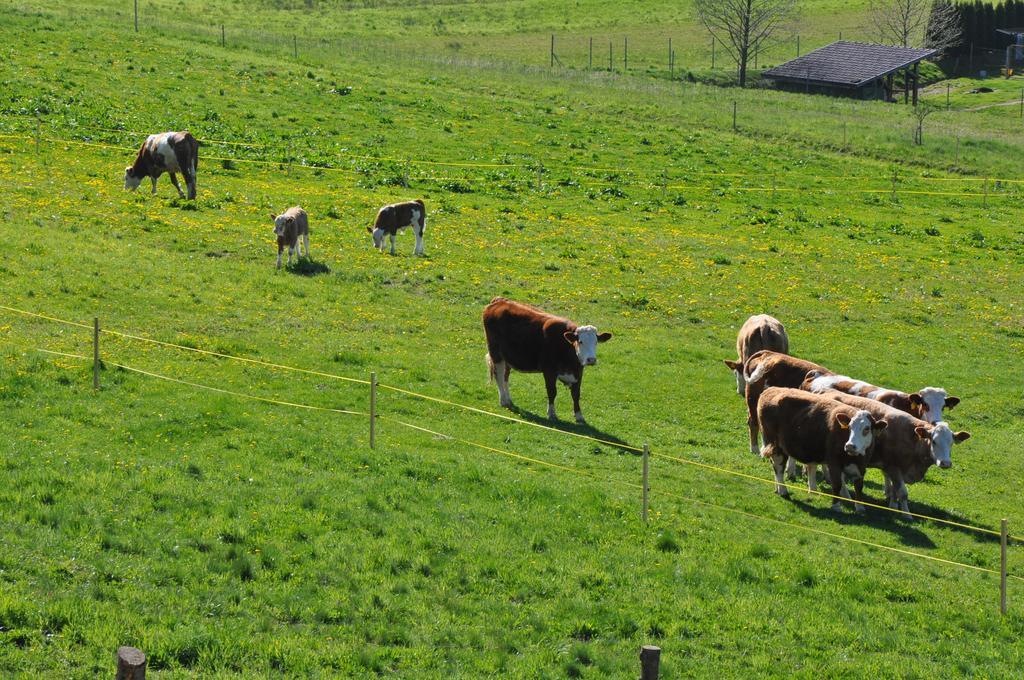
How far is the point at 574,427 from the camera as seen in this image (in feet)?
77.7

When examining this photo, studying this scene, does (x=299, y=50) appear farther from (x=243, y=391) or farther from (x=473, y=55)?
(x=243, y=391)

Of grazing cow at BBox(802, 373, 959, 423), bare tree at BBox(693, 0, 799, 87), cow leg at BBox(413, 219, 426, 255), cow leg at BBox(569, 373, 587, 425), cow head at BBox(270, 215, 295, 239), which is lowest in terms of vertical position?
cow leg at BBox(569, 373, 587, 425)

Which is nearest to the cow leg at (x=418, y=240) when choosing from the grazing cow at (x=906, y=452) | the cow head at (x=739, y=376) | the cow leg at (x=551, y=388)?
the cow head at (x=739, y=376)

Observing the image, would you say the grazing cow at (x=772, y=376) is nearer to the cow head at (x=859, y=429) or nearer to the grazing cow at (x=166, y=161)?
the cow head at (x=859, y=429)

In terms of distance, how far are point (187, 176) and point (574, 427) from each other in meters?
20.7

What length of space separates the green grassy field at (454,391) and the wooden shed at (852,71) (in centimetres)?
3176

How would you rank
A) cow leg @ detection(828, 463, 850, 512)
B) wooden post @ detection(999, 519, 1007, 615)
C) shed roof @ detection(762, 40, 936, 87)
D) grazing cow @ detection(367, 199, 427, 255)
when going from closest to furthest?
wooden post @ detection(999, 519, 1007, 615) < cow leg @ detection(828, 463, 850, 512) < grazing cow @ detection(367, 199, 427, 255) < shed roof @ detection(762, 40, 936, 87)

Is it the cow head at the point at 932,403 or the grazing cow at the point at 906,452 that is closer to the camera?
the grazing cow at the point at 906,452

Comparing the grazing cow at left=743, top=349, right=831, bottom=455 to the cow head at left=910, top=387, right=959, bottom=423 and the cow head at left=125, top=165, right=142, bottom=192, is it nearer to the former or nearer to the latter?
the cow head at left=910, top=387, right=959, bottom=423

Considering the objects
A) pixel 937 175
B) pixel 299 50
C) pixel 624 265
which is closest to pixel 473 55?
pixel 299 50

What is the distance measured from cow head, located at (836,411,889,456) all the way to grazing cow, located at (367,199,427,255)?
18974 mm

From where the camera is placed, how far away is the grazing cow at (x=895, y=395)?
74.6ft

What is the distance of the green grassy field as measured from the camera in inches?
573

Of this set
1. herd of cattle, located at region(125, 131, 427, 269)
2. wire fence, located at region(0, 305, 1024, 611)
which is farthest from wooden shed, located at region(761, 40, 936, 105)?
wire fence, located at region(0, 305, 1024, 611)
